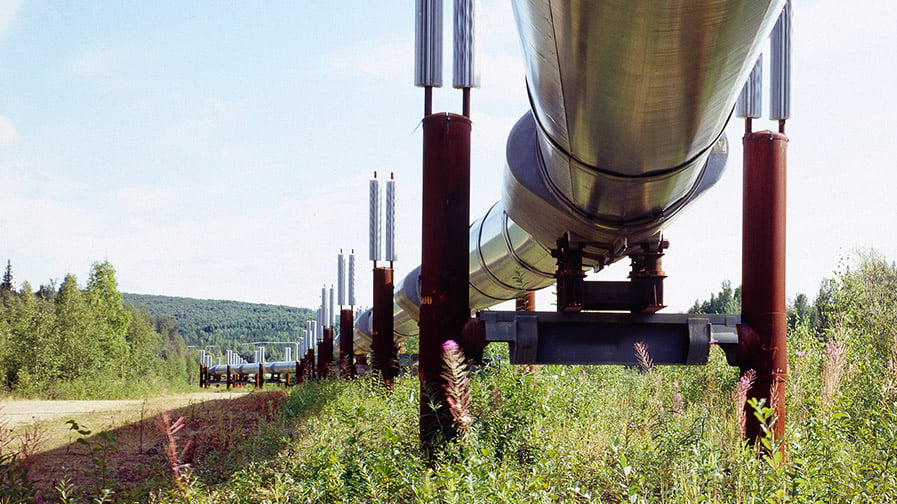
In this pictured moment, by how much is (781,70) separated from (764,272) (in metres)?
1.43

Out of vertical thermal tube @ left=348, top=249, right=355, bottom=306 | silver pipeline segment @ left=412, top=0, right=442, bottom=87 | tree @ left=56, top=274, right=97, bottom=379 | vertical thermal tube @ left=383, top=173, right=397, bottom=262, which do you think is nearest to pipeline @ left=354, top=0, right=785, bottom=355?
silver pipeline segment @ left=412, top=0, right=442, bottom=87

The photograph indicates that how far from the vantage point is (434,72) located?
580 cm

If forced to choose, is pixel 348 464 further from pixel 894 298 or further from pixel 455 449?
pixel 894 298

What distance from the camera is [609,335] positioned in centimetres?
477

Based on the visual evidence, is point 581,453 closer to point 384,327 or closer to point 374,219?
point 384,327

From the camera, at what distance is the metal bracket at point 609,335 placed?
468cm

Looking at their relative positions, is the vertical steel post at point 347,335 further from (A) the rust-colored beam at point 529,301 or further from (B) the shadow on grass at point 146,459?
(A) the rust-colored beam at point 529,301

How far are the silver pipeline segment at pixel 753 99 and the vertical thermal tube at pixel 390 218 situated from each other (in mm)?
8921

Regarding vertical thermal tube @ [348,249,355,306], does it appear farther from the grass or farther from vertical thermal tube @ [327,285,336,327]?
the grass

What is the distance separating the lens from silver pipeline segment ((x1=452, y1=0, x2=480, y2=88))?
5.69 m

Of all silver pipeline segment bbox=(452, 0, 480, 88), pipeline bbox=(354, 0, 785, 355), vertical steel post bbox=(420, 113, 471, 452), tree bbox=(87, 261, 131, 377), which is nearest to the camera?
pipeline bbox=(354, 0, 785, 355)

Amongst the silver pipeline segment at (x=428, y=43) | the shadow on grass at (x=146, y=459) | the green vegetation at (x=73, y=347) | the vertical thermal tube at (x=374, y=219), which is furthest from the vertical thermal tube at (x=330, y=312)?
the silver pipeline segment at (x=428, y=43)

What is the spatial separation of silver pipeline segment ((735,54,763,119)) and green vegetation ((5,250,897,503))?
161 cm

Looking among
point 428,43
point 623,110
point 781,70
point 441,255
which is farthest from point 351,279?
point 623,110
